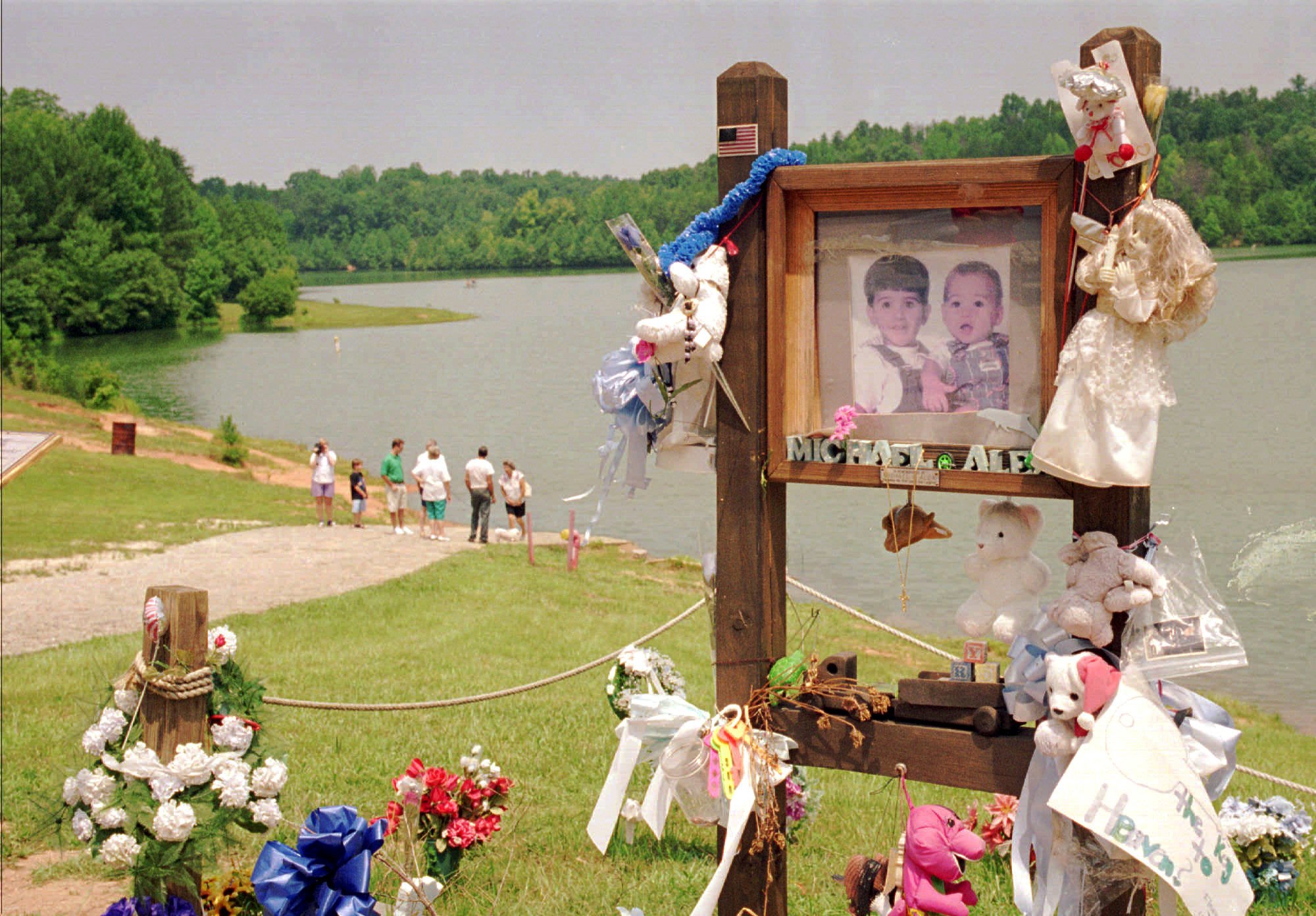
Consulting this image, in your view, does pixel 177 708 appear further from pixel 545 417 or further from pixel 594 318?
pixel 594 318

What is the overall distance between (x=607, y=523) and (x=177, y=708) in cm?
1979

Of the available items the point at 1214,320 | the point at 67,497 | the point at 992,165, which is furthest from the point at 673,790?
the point at 1214,320

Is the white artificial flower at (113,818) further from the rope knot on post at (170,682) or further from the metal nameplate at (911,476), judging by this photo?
the metal nameplate at (911,476)

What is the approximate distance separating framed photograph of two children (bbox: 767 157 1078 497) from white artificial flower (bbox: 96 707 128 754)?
6.52 ft

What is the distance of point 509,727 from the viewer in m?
6.80

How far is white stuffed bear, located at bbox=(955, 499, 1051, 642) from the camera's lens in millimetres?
3078

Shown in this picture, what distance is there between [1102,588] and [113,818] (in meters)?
2.68

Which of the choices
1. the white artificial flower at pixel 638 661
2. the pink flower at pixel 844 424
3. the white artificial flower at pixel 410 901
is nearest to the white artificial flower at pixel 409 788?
the white artificial flower at pixel 410 901

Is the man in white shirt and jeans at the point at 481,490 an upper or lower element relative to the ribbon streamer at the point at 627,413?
lower

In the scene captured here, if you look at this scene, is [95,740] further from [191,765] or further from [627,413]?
[627,413]

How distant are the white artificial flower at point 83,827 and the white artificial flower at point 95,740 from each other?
18cm

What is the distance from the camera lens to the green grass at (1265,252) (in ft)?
107

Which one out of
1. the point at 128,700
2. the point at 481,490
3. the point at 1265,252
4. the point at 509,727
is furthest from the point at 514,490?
the point at 1265,252

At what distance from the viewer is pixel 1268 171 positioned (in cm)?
2908
